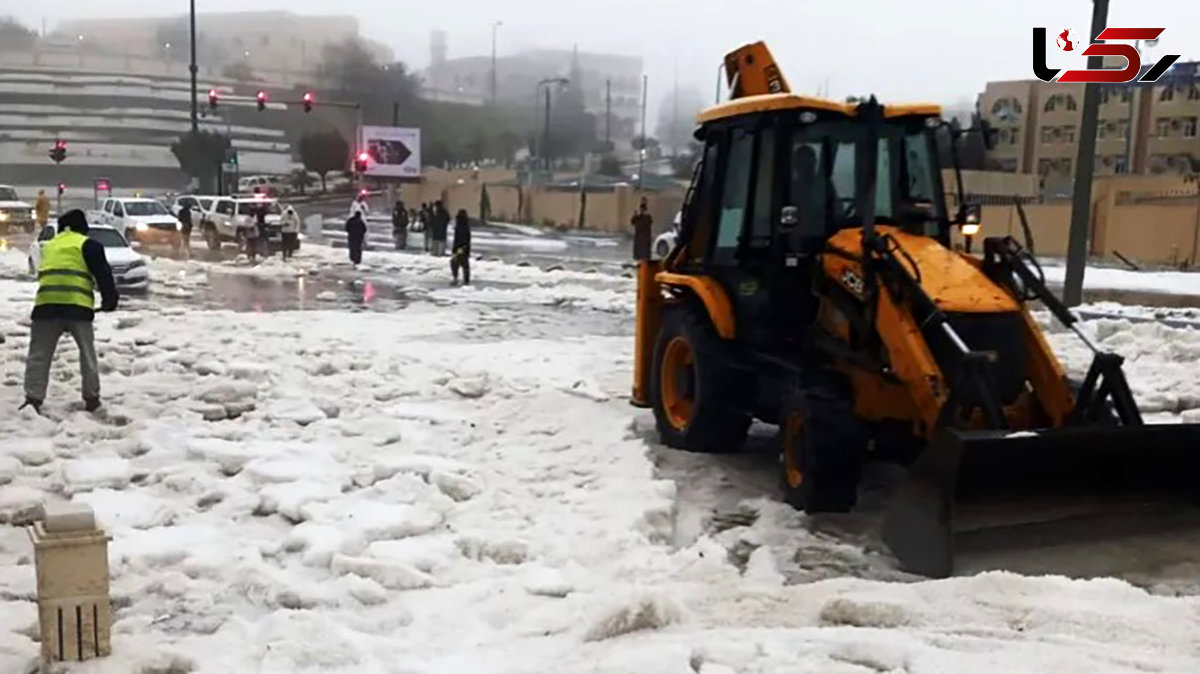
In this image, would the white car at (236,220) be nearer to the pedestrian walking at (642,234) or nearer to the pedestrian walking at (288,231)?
the pedestrian walking at (288,231)

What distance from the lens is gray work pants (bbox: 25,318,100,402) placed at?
32.1 feet

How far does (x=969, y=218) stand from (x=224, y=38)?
158 m

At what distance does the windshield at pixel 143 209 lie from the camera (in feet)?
117

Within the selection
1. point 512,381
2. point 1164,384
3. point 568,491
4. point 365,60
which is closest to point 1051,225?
point 1164,384

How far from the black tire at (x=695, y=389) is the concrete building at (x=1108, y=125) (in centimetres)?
6350

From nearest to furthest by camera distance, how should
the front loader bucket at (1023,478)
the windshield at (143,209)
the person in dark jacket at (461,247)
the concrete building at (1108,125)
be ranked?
the front loader bucket at (1023,478) < the person in dark jacket at (461,247) < the windshield at (143,209) < the concrete building at (1108,125)

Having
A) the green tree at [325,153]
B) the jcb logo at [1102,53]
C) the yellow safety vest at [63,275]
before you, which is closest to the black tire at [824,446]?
the yellow safety vest at [63,275]

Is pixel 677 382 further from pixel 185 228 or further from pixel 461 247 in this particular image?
pixel 185 228

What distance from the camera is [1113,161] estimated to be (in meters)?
77.1

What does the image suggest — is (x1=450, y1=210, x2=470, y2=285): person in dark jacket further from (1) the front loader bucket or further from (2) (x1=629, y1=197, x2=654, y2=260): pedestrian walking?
(1) the front loader bucket

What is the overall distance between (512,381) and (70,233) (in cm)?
433

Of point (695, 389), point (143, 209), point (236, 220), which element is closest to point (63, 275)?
point (695, 389)

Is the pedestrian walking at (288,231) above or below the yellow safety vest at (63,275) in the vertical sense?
below

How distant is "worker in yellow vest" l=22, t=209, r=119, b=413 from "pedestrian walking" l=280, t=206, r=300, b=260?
22270mm
